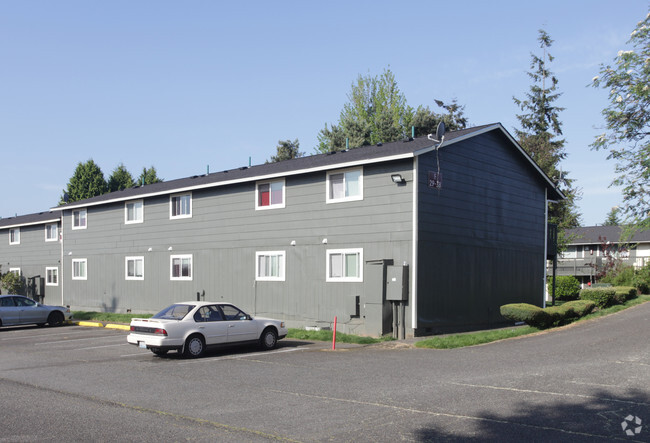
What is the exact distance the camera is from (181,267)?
27.6 m

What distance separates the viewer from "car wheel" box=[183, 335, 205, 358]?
611 inches

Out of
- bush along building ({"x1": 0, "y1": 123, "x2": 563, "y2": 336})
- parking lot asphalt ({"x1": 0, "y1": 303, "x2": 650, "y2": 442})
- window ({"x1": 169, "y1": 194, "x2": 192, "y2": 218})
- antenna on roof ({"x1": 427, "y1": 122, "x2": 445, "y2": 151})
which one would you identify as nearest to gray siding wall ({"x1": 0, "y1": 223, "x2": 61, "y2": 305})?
bush along building ({"x1": 0, "y1": 123, "x2": 563, "y2": 336})

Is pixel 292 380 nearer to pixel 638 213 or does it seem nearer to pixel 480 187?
pixel 480 187

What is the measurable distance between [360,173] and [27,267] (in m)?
28.7

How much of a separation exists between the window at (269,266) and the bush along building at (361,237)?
41 millimetres

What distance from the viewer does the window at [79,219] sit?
34062mm

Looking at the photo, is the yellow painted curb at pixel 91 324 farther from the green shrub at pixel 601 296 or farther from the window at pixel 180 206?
the green shrub at pixel 601 296

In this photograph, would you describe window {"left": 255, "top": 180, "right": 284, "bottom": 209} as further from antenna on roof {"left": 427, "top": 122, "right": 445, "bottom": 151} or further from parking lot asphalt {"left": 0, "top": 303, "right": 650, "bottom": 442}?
parking lot asphalt {"left": 0, "top": 303, "right": 650, "bottom": 442}

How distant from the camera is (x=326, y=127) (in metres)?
52.7

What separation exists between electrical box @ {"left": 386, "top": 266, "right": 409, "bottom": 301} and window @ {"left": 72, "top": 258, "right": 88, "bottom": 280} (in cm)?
2091

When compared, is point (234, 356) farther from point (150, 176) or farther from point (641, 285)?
point (150, 176)

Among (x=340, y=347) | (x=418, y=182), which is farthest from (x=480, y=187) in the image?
(x=340, y=347)

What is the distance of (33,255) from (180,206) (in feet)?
56.2

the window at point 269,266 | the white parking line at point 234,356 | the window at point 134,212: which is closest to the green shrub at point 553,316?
the white parking line at point 234,356
